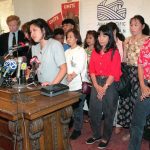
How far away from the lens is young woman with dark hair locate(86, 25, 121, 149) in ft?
8.59

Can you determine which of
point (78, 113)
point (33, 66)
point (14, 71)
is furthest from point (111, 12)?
point (14, 71)

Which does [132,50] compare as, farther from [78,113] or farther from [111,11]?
[78,113]

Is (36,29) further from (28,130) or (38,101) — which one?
(28,130)

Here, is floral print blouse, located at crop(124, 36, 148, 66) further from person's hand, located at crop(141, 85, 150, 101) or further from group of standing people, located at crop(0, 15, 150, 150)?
person's hand, located at crop(141, 85, 150, 101)

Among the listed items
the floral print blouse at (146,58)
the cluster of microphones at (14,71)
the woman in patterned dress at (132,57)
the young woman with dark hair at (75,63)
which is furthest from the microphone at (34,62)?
the woman in patterned dress at (132,57)

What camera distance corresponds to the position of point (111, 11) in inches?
139

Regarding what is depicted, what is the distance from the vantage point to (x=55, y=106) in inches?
68.8

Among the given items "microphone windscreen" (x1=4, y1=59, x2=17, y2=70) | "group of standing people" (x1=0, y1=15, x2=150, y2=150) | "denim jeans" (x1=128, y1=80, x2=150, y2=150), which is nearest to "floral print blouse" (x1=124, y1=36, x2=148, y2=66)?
"group of standing people" (x1=0, y1=15, x2=150, y2=150)

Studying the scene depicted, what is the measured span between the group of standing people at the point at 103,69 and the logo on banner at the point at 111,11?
0.44 metres

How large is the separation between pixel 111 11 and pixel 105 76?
1278mm

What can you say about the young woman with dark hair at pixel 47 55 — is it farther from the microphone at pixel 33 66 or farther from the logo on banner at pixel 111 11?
the logo on banner at pixel 111 11

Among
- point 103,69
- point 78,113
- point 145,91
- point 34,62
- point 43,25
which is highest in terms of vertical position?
point 43,25

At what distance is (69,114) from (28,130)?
38 cm

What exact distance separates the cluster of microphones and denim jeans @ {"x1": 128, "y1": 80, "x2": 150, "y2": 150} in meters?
0.98
